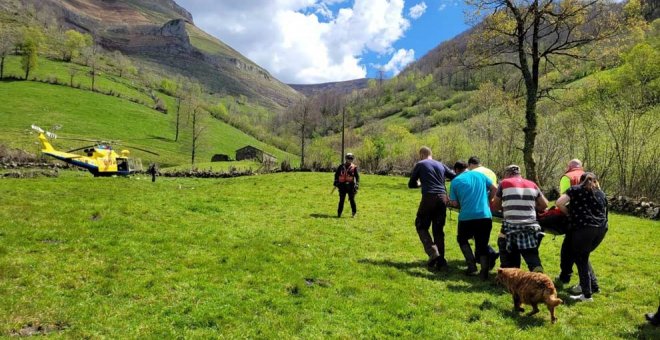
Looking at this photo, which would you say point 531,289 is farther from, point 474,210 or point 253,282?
point 253,282

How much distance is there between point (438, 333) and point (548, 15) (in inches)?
1084

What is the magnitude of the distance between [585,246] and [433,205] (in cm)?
350

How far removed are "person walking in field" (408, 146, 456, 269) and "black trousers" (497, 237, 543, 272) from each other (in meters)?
1.58

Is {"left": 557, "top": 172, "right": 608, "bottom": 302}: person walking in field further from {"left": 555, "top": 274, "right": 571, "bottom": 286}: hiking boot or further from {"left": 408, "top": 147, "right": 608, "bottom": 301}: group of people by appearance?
{"left": 555, "top": 274, "right": 571, "bottom": 286}: hiking boot

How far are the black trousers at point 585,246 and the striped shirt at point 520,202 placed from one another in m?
0.85

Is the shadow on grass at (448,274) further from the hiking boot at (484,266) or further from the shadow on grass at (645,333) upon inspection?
the shadow on grass at (645,333)

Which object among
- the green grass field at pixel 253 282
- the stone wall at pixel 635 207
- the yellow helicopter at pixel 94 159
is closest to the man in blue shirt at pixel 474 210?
the green grass field at pixel 253 282

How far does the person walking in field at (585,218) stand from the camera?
28.5 feet

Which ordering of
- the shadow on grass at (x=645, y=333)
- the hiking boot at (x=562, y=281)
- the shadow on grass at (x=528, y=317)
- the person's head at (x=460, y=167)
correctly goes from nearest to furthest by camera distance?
the shadow on grass at (x=645, y=333) → the shadow on grass at (x=528, y=317) → the hiking boot at (x=562, y=281) → the person's head at (x=460, y=167)

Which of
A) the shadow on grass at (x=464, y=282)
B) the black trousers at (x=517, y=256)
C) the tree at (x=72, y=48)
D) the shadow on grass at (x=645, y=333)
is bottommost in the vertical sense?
the shadow on grass at (x=645, y=333)

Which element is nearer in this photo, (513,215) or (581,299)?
(581,299)

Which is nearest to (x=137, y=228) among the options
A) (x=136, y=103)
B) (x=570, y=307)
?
(x=570, y=307)

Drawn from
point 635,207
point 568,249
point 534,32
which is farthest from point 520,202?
point 534,32

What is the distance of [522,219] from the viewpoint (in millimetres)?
9117
